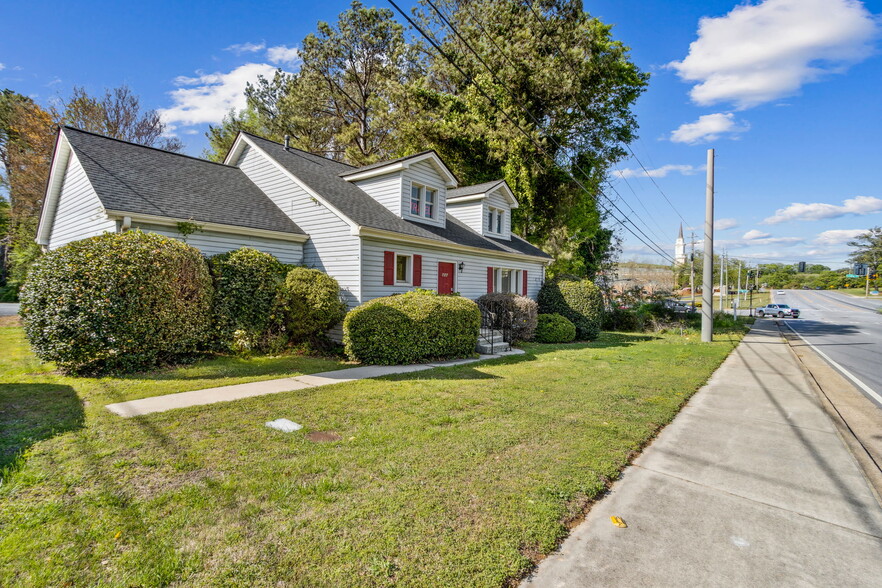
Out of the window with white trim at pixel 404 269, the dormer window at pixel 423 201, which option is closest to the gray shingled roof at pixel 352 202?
the dormer window at pixel 423 201

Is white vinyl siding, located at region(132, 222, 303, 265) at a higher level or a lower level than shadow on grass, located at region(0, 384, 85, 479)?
higher

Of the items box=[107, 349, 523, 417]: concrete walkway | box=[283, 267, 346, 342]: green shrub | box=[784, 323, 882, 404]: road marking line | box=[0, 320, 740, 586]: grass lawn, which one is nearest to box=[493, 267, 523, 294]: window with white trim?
box=[283, 267, 346, 342]: green shrub

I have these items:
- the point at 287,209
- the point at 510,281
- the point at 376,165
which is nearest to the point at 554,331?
the point at 510,281

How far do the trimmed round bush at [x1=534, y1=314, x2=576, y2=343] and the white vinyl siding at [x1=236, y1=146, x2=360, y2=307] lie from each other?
732 cm

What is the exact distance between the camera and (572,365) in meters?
9.60

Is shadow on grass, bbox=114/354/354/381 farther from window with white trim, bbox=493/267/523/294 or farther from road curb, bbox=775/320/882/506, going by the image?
window with white trim, bbox=493/267/523/294

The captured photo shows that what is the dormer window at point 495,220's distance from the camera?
1808 centimetres

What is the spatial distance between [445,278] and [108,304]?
9060 millimetres

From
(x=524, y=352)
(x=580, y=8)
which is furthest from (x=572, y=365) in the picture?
(x=580, y=8)

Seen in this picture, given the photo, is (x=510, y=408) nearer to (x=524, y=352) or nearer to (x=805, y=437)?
(x=805, y=437)

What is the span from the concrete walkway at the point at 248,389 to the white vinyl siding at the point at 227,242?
476 centimetres

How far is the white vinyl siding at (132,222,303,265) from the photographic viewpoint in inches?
379

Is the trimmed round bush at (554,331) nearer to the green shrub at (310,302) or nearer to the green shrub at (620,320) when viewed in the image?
the green shrub at (620,320)

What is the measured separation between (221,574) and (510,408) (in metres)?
4.12
